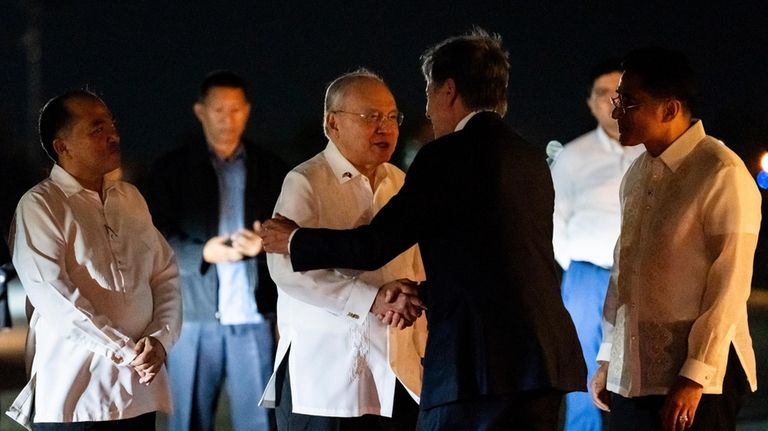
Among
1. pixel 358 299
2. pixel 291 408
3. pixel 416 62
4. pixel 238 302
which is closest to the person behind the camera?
pixel 358 299

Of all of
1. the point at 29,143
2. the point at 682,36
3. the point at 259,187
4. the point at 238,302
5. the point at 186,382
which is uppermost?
the point at 682,36

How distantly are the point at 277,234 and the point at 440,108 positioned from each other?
0.54 m

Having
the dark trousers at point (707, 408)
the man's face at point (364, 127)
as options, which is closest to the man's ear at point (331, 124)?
the man's face at point (364, 127)

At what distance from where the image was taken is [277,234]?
3.26 m

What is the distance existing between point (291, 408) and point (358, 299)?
46 cm

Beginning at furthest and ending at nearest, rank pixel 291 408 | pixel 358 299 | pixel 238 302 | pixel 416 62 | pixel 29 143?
1. pixel 29 143
2. pixel 416 62
3. pixel 238 302
4. pixel 291 408
5. pixel 358 299

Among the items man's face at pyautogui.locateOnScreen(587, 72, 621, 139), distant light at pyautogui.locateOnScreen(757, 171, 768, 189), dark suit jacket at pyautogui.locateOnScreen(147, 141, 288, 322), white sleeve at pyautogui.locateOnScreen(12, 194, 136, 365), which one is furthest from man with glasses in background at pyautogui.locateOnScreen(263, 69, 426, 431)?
distant light at pyautogui.locateOnScreen(757, 171, 768, 189)

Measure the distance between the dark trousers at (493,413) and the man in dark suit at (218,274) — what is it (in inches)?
89.0

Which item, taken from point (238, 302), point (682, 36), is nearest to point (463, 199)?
point (238, 302)

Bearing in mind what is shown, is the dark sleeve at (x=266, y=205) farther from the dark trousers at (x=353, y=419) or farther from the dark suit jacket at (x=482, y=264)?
the dark suit jacket at (x=482, y=264)

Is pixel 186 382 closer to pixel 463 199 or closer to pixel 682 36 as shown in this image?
pixel 463 199

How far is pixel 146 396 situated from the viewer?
3.63 metres

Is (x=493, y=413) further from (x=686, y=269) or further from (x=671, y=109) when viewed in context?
(x=671, y=109)

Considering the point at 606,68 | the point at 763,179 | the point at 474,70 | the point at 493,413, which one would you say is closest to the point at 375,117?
the point at 474,70
